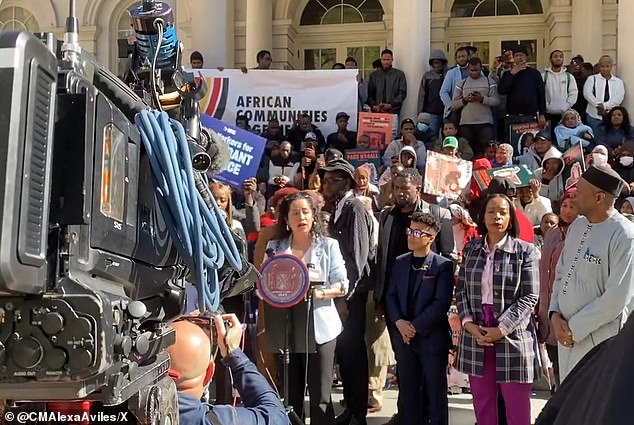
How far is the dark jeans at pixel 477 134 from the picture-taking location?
10727mm

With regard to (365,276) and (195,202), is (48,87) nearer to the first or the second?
(195,202)

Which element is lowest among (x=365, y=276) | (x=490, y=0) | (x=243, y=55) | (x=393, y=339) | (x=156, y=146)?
(x=393, y=339)

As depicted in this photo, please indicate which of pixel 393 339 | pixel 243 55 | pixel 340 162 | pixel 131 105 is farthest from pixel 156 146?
pixel 243 55

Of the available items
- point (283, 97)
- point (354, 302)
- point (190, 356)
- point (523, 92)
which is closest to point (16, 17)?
point (283, 97)

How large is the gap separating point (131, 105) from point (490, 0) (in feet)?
52.7

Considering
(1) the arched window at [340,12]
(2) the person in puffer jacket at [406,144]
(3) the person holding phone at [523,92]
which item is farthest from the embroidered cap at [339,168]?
(1) the arched window at [340,12]

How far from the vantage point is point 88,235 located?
1.45 meters

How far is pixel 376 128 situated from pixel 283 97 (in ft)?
4.80

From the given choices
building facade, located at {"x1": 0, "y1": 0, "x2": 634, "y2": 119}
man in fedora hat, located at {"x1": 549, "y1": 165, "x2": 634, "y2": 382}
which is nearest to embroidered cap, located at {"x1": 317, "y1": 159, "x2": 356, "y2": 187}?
man in fedora hat, located at {"x1": 549, "y1": 165, "x2": 634, "y2": 382}

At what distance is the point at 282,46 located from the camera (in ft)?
56.4

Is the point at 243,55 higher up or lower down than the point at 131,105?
higher up

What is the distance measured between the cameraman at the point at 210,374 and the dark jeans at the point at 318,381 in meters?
2.64

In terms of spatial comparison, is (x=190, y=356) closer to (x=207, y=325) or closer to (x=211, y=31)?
(x=207, y=325)

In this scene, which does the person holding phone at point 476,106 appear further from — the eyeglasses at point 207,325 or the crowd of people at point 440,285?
the eyeglasses at point 207,325
